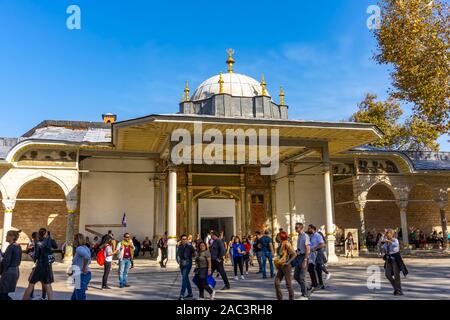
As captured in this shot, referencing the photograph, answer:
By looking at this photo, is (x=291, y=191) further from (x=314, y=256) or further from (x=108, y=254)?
(x=108, y=254)

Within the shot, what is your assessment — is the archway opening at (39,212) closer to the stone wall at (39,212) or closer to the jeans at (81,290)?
the stone wall at (39,212)

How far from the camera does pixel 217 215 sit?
65.4ft

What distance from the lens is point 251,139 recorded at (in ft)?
50.1

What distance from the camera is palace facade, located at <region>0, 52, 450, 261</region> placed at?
16.0 metres

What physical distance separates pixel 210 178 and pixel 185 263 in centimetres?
1196

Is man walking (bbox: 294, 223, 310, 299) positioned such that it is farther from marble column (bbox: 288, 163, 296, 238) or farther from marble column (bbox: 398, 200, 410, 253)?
marble column (bbox: 398, 200, 410, 253)

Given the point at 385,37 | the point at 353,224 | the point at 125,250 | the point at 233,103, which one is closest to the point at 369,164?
the point at 353,224

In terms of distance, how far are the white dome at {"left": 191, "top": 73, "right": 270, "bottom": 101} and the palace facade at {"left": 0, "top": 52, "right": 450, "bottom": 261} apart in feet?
0.20

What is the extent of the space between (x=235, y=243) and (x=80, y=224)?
9464mm

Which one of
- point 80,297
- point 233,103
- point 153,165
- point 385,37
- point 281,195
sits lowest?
point 80,297

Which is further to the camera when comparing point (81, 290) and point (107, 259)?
point (107, 259)

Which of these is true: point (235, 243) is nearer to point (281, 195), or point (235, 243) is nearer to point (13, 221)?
point (281, 195)

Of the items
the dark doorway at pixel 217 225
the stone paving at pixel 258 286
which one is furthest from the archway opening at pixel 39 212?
the dark doorway at pixel 217 225

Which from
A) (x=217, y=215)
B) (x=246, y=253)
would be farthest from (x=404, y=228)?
(x=246, y=253)
